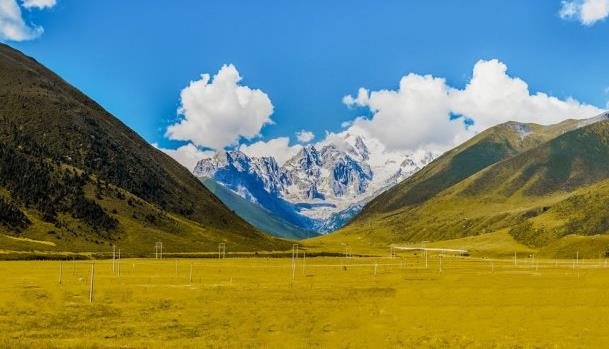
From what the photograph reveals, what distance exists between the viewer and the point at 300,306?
78812 millimetres

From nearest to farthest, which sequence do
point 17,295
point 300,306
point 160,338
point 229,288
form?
1. point 160,338
2. point 300,306
3. point 17,295
4. point 229,288

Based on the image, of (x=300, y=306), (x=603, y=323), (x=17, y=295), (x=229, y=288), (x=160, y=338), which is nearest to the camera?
(x=160, y=338)

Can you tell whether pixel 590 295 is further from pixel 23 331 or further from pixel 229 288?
pixel 23 331

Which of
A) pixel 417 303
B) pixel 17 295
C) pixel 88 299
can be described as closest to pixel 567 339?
pixel 417 303

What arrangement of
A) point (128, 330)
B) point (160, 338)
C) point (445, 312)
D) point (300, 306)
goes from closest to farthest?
point (160, 338) → point (128, 330) → point (445, 312) → point (300, 306)

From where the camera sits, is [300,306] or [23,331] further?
[300,306]

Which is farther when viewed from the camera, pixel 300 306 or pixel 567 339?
pixel 300 306

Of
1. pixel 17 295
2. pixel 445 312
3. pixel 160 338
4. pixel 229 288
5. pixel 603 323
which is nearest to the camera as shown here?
pixel 160 338

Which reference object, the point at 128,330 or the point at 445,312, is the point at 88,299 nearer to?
the point at 128,330

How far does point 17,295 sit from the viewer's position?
85500mm

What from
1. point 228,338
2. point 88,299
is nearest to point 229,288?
point 88,299

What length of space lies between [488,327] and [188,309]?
116 ft

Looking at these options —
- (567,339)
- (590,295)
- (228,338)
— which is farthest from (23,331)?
(590,295)

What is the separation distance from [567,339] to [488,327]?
819 centimetres
